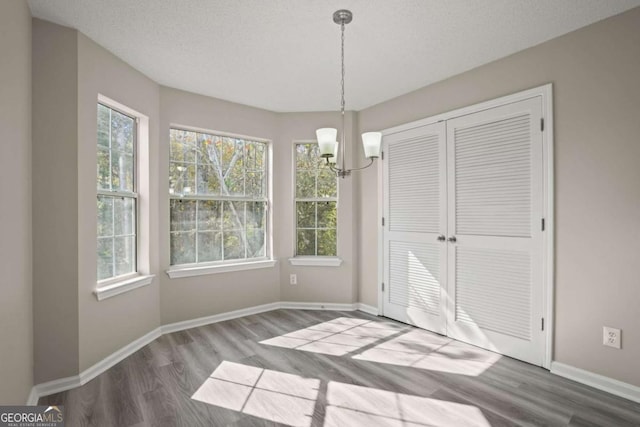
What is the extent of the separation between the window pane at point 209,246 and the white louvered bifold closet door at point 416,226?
6.47 feet

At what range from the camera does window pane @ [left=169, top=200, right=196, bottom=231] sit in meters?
3.66

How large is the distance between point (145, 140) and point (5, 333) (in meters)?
2.08

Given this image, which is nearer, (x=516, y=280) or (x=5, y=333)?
(x=5, y=333)

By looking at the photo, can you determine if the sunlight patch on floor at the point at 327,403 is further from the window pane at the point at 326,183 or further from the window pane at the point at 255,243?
the window pane at the point at 326,183

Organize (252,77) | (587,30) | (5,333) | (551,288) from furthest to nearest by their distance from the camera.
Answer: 1. (252,77)
2. (551,288)
3. (587,30)
4. (5,333)

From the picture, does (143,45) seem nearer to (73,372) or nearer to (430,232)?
(73,372)

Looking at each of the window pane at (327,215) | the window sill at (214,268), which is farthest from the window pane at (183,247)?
the window pane at (327,215)

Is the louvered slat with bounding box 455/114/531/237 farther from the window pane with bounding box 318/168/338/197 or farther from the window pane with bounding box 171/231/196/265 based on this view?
the window pane with bounding box 171/231/196/265

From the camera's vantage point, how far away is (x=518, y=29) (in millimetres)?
2461

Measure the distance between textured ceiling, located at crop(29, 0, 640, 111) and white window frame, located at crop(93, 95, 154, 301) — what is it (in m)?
0.42

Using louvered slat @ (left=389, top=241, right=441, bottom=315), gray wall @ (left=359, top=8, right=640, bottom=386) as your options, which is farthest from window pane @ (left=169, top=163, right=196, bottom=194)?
gray wall @ (left=359, top=8, right=640, bottom=386)

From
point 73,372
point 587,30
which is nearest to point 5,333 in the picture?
point 73,372

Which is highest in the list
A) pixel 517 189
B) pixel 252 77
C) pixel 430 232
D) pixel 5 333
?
pixel 252 77

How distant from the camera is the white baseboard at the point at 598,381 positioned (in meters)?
2.24
